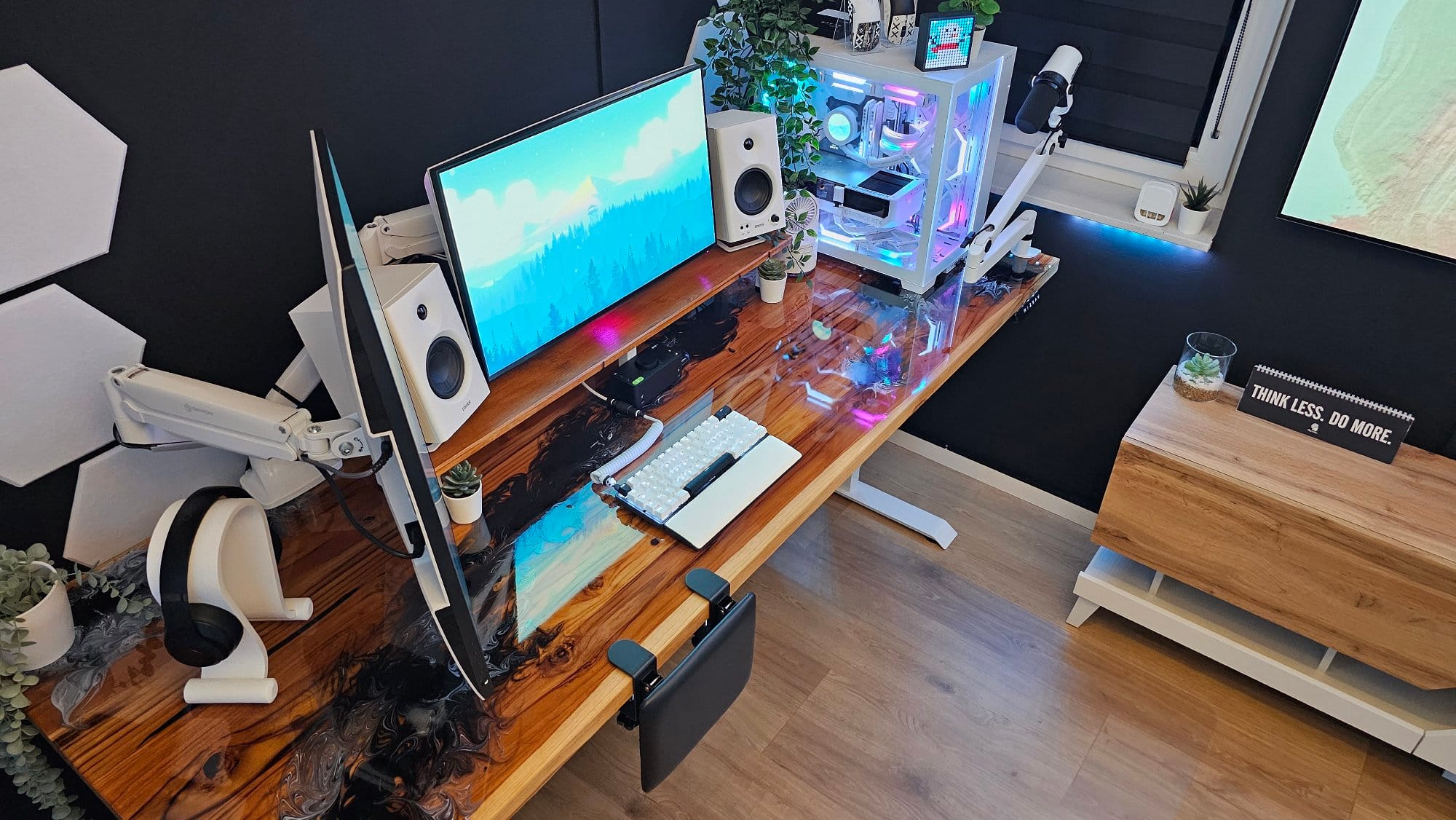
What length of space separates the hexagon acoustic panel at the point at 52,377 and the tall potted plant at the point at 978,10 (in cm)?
175

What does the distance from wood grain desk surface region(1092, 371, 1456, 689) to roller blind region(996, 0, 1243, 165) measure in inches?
26.2

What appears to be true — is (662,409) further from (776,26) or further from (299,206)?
(776,26)

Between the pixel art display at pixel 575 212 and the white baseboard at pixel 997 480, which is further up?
the pixel art display at pixel 575 212

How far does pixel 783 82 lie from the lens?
7.02 feet

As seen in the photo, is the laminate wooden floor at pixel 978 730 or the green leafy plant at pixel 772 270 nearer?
the laminate wooden floor at pixel 978 730

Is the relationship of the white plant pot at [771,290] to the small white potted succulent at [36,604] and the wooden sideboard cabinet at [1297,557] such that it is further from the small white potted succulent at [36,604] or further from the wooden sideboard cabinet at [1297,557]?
the small white potted succulent at [36,604]

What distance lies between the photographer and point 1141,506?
85.9 inches

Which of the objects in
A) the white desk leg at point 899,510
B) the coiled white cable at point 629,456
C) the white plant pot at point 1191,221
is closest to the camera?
the coiled white cable at point 629,456

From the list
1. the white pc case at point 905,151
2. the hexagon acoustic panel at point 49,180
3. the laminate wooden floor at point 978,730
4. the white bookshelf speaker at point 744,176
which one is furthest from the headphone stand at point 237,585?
the white pc case at point 905,151

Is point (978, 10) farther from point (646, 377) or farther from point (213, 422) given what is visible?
point (213, 422)

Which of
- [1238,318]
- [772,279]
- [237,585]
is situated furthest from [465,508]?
[1238,318]

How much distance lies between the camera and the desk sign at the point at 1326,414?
202 cm

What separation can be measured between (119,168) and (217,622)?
701 mm

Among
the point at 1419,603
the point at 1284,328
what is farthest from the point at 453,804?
the point at 1284,328
